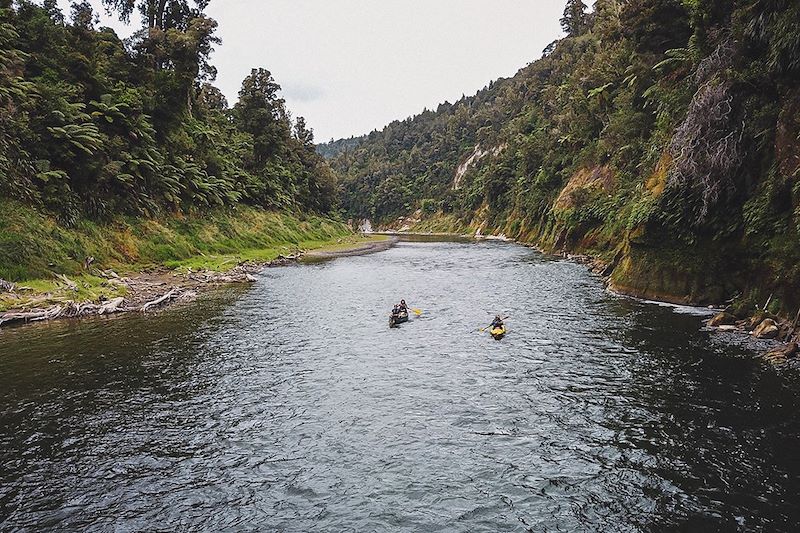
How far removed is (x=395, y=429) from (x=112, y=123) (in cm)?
3971

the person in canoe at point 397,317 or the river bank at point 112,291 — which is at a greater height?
the river bank at point 112,291

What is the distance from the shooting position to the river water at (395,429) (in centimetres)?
955

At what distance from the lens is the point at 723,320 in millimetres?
21453

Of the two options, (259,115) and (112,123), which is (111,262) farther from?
(259,115)

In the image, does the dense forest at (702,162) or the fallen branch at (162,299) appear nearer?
the dense forest at (702,162)

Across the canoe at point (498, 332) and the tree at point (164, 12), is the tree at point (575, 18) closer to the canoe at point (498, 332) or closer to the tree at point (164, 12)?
the tree at point (164, 12)

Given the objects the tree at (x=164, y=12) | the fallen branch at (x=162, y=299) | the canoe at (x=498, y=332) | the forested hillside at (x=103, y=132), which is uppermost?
the tree at (x=164, y=12)

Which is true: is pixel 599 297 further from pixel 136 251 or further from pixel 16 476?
pixel 136 251

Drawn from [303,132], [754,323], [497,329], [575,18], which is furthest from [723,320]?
[575,18]

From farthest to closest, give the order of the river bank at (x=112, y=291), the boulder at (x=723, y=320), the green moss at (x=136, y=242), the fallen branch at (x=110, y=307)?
the green moss at (x=136, y=242) < the fallen branch at (x=110, y=307) < the river bank at (x=112, y=291) < the boulder at (x=723, y=320)

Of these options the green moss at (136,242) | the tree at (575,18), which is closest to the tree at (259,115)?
the green moss at (136,242)

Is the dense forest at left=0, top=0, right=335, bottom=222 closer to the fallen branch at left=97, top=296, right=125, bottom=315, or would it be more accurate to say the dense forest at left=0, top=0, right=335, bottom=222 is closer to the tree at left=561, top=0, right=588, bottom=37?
the fallen branch at left=97, top=296, right=125, bottom=315

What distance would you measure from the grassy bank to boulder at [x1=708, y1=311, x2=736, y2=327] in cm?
3075

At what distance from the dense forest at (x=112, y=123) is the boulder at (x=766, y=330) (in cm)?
3793
